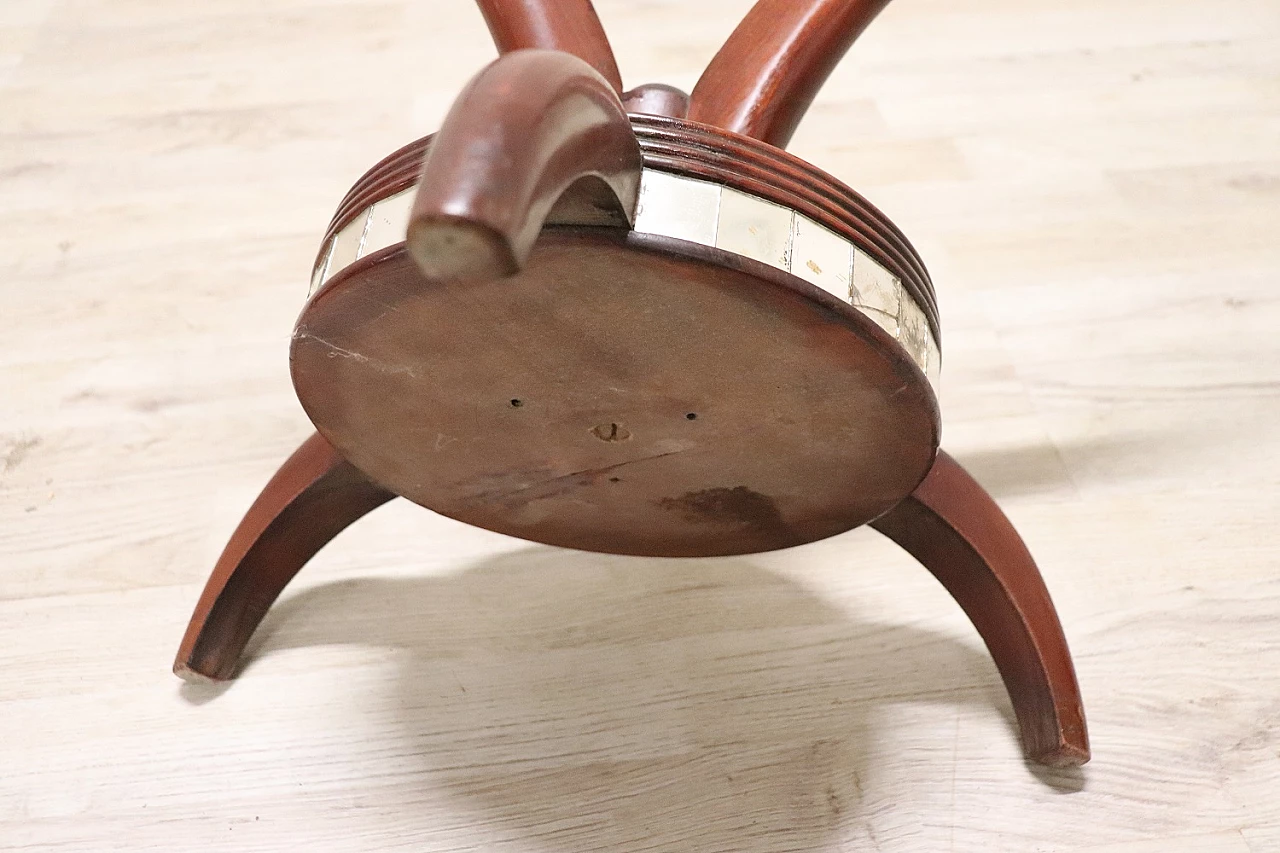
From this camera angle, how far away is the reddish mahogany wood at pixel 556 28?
0.73 metres

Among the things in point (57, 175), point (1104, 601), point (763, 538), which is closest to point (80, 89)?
point (57, 175)

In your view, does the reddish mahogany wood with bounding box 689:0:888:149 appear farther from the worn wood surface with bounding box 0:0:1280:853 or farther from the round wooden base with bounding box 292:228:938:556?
the worn wood surface with bounding box 0:0:1280:853

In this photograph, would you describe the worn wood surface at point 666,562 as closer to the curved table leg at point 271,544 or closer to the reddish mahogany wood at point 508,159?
the curved table leg at point 271,544

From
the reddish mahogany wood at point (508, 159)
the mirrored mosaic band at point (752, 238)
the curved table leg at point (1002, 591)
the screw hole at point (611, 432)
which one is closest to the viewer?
the reddish mahogany wood at point (508, 159)

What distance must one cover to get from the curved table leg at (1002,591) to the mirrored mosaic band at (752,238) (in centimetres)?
15

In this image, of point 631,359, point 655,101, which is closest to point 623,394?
point 631,359

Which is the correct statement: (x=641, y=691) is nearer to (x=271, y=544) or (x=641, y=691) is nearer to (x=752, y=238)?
(x=271, y=544)

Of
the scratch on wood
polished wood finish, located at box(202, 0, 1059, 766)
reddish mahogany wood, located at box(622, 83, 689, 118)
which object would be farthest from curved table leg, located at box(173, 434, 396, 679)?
reddish mahogany wood, located at box(622, 83, 689, 118)

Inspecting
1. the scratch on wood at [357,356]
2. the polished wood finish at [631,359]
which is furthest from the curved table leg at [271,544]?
the scratch on wood at [357,356]

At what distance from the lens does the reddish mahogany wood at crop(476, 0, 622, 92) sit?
727 millimetres

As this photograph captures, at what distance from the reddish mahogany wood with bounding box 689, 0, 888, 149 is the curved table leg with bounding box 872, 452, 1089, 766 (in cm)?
23

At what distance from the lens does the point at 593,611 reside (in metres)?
0.91

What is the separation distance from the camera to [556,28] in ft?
2.40

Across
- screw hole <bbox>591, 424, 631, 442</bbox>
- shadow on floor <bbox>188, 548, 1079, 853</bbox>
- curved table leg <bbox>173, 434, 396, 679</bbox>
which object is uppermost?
screw hole <bbox>591, 424, 631, 442</bbox>
